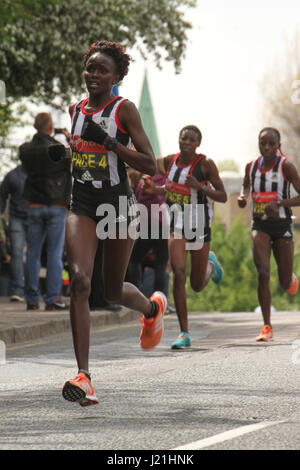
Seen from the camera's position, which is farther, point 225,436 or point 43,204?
point 43,204

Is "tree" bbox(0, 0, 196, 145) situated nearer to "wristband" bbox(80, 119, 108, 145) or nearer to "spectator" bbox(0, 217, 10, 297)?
"spectator" bbox(0, 217, 10, 297)

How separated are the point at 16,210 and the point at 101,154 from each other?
8014mm

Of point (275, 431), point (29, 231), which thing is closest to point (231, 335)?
point (29, 231)

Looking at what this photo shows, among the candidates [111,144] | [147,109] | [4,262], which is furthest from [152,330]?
[147,109]

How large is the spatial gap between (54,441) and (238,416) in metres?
1.10

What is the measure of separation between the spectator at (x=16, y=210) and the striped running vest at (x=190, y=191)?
4.57 m

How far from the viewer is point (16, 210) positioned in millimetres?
13789

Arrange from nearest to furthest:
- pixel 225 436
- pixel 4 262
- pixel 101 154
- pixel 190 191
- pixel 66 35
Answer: pixel 225 436 < pixel 101 154 < pixel 190 191 < pixel 4 262 < pixel 66 35

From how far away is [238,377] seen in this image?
22.6ft

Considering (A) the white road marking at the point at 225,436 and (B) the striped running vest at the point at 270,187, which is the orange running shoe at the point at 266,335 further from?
(A) the white road marking at the point at 225,436

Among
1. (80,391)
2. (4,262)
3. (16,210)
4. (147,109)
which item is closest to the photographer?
(80,391)

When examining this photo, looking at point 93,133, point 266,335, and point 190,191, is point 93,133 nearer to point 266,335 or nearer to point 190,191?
point 190,191
